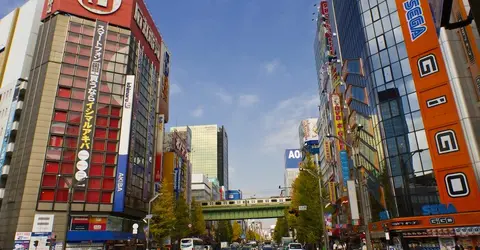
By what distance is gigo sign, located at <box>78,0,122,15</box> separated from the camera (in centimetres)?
5741

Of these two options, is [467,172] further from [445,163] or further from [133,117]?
[133,117]

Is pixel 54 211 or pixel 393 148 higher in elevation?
pixel 393 148

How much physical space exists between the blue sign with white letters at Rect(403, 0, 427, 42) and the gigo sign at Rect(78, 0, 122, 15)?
46.4 metres

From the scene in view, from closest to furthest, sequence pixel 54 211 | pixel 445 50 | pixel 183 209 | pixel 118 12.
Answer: pixel 445 50 < pixel 54 211 < pixel 118 12 < pixel 183 209

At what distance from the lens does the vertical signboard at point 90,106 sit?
4962cm

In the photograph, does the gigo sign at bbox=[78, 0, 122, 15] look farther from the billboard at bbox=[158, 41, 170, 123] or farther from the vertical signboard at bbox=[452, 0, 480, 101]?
the vertical signboard at bbox=[452, 0, 480, 101]

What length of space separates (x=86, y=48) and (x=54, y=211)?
84.4 ft

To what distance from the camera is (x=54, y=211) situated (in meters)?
46.4

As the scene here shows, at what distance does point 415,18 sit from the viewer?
120 feet

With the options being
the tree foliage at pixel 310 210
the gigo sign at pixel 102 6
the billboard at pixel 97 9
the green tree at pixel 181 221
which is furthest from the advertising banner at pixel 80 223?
the gigo sign at pixel 102 6

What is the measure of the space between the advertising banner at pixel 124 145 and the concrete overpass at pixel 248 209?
4083cm

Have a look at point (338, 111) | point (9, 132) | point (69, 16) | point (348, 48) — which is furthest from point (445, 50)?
point (9, 132)

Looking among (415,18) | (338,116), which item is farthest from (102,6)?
(415,18)

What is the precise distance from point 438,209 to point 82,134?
4643cm
